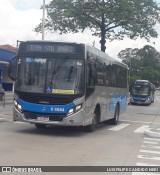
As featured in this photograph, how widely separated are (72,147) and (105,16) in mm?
30094

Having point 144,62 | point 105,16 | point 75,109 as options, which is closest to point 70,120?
point 75,109

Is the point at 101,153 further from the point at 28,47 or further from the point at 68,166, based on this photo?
the point at 28,47

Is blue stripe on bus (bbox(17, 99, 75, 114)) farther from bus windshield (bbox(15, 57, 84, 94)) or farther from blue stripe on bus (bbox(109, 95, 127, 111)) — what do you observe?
blue stripe on bus (bbox(109, 95, 127, 111))

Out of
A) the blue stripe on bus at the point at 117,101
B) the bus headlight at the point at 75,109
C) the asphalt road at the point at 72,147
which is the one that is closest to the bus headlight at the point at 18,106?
the asphalt road at the point at 72,147

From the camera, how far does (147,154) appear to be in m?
11.8

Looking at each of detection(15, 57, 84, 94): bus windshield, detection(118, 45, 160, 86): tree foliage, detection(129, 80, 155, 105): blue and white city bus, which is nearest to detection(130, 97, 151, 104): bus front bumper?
detection(129, 80, 155, 105): blue and white city bus

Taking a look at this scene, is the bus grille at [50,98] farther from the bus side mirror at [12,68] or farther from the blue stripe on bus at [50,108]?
the bus side mirror at [12,68]

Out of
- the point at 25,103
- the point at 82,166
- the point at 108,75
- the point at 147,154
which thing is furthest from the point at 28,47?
the point at 82,166

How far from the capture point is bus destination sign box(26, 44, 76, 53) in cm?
1473

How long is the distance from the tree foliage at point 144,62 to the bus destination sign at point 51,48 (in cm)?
11398

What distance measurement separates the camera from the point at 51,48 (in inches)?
583

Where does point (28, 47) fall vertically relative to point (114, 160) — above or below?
above

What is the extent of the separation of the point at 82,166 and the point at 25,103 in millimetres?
5521

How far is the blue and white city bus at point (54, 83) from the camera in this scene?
14.3m
